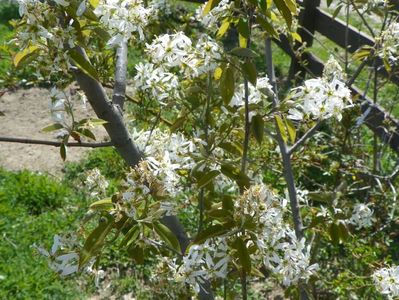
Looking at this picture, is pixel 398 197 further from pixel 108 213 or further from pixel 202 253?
pixel 108 213

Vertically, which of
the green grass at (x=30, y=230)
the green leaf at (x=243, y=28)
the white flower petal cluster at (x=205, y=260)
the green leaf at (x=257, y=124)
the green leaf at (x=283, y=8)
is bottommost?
the green grass at (x=30, y=230)

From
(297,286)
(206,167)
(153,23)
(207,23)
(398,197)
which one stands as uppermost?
(207,23)

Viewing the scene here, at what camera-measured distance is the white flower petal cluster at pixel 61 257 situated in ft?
5.03

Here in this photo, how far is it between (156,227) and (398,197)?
2010mm

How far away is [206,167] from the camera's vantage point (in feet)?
5.50

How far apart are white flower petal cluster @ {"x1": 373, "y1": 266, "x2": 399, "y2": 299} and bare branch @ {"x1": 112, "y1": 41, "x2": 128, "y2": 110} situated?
3.32 feet

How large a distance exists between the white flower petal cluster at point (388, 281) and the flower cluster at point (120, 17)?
1.09 metres

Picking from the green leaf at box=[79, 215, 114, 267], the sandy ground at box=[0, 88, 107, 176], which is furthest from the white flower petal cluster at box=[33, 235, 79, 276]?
the sandy ground at box=[0, 88, 107, 176]

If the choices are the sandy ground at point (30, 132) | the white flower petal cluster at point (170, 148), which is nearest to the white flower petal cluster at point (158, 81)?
the white flower petal cluster at point (170, 148)

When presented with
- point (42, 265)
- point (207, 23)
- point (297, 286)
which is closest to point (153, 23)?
point (207, 23)

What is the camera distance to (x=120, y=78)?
5.74ft

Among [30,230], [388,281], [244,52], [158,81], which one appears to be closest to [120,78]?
[158,81]

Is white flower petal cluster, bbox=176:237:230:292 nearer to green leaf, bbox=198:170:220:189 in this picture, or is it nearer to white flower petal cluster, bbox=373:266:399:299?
green leaf, bbox=198:170:220:189

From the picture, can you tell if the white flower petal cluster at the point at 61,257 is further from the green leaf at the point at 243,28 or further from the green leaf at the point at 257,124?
the green leaf at the point at 243,28
